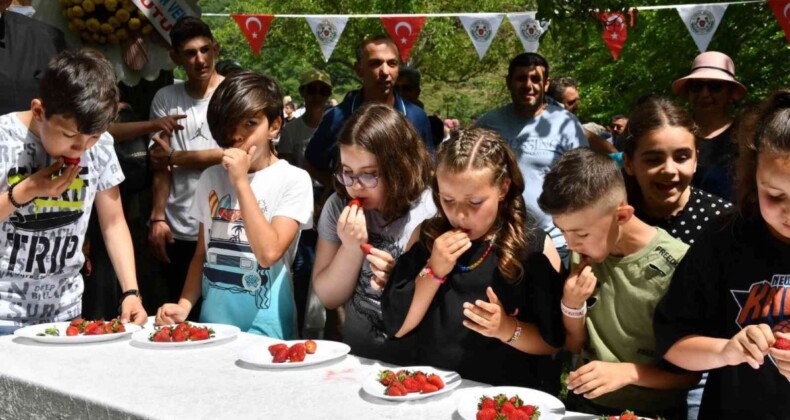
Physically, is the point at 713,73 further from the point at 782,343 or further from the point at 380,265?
the point at 782,343

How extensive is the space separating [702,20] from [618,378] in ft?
24.6

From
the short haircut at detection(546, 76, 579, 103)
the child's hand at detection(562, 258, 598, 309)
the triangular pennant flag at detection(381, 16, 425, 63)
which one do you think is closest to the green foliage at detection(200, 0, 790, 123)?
the short haircut at detection(546, 76, 579, 103)

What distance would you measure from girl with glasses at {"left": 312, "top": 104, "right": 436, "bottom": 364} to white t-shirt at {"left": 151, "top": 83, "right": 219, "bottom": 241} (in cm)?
163

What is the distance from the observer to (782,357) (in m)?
1.95

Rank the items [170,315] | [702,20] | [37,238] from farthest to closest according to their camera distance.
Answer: [702,20], [170,315], [37,238]

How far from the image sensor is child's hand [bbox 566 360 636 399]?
7.68 feet

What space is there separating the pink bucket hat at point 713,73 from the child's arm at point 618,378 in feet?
7.66

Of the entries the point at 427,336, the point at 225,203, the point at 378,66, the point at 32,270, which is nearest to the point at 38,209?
the point at 32,270

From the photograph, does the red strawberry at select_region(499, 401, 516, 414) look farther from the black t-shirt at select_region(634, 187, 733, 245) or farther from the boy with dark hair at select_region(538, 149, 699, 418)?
the black t-shirt at select_region(634, 187, 733, 245)

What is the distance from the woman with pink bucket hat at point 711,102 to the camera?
13.1ft

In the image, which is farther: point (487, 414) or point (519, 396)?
point (519, 396)

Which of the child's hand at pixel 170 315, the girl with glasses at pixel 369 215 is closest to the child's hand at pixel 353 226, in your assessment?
the girl with glasses at pixel 369 215

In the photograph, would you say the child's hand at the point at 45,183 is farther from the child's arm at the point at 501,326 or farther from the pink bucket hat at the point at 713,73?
the pink bucket hat at the point at 713,73

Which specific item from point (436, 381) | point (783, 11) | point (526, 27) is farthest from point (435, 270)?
point (526, 27)
